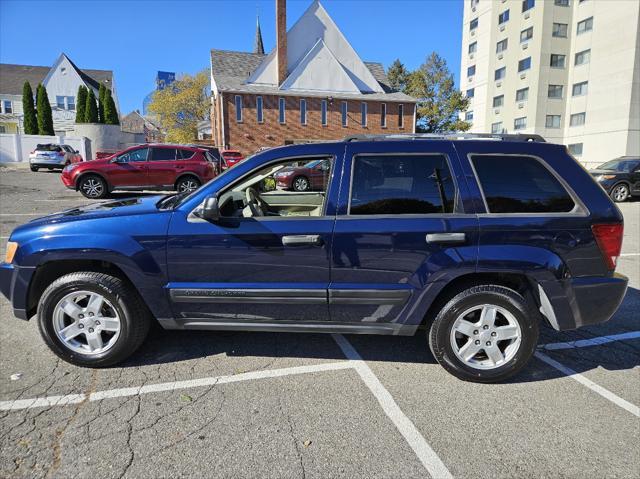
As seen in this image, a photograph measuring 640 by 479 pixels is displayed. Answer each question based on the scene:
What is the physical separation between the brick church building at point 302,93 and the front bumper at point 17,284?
30041 millimetres

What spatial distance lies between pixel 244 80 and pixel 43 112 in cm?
1723

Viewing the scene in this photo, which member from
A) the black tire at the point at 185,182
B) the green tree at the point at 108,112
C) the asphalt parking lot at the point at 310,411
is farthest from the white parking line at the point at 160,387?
the green tree at the point at 108,112

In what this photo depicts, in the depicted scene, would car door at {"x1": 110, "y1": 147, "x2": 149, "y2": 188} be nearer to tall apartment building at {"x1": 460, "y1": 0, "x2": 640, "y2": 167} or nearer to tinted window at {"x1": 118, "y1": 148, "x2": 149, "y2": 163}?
tinted window at {"x1": 118, "y1": 148, "x2": 149, "y2": 163}

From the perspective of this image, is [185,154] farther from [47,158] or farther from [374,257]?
[47,158]

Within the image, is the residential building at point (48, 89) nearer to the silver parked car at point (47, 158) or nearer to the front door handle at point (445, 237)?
the silver parked car at point (47, 158)

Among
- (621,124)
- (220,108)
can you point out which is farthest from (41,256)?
(621,124)

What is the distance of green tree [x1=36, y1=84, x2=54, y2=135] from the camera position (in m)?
35.0

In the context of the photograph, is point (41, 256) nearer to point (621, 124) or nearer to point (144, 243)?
point (144, 243)

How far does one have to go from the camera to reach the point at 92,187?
508 inches

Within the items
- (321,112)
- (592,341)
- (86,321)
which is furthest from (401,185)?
(321,112)

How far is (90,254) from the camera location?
3.15m

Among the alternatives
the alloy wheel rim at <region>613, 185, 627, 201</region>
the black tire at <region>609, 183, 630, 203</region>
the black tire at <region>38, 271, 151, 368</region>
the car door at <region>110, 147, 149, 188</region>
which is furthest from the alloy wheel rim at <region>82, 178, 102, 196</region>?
the alloy wheel rim at <region>613, 185, 627, 201</region>

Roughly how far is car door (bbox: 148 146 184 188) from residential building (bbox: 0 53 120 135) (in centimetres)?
3994

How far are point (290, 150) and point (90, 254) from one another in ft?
5.56
